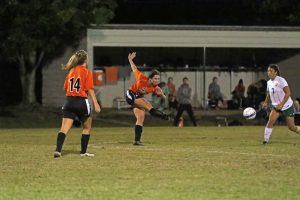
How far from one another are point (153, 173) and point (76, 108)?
2.79m

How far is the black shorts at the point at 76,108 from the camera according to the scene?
14297mm

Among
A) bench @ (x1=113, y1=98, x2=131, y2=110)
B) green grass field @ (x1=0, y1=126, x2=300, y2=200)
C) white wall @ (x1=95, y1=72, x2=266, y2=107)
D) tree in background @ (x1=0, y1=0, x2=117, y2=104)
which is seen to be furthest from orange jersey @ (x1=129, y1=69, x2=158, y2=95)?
bench @ (x1=113, y1=98, x2=131, y2=110)

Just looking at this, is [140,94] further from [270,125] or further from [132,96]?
[270,125]

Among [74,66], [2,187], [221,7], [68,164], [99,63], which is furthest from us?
[221,7]

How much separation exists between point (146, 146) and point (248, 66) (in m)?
26.2

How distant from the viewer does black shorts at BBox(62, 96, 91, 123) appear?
14297 mm

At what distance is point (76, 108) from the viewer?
1429cm

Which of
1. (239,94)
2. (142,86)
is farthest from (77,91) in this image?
(239,94)

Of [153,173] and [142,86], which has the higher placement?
[142,86]

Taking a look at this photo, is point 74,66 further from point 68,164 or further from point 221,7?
point 221,7

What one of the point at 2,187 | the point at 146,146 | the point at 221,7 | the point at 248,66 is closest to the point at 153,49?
the point at 248,66

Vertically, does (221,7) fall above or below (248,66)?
above

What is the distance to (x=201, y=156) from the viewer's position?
48.6 ft

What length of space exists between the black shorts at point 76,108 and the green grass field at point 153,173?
2.83 feet
